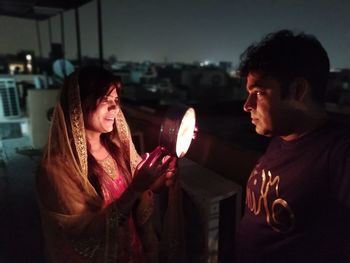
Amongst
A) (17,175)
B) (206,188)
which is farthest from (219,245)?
(17,175)

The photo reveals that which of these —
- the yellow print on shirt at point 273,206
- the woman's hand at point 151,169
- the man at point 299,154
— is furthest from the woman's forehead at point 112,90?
the yellow print on shirt at point 273,206

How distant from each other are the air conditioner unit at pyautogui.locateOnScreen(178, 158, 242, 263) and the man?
23.2 inches

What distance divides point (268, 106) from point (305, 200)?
Result: 348 millimetres

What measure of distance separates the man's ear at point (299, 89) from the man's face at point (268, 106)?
0.09 ft

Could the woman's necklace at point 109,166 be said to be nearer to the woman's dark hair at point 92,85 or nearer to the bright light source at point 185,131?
the woman's dark hair at point 92,85

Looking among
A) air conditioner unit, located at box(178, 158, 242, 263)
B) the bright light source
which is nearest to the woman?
the bright light source

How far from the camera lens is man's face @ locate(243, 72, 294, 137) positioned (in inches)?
38.9

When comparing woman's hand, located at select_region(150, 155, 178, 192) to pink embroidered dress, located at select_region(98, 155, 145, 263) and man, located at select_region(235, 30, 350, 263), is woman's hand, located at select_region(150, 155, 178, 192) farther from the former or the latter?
man, located at select_region(235, 30, 350, 263)

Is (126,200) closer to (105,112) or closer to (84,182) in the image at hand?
(84,182)

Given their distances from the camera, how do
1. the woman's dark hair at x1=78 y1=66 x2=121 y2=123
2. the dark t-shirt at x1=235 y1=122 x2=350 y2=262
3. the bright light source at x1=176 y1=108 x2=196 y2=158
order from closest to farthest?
the dark t-shirt at x1=235 y1=122 x2=350 y2=262
the bright light source at x1=176 y1=108 x2=196 y2=158
the woman's dark hair at x1=78 y1=66 x2=121 y2=123

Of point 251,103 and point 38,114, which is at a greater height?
point 251,103

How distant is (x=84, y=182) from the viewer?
125cm

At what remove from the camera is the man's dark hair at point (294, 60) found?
943 mm

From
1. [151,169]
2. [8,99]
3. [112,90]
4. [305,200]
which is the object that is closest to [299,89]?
[305,200]
